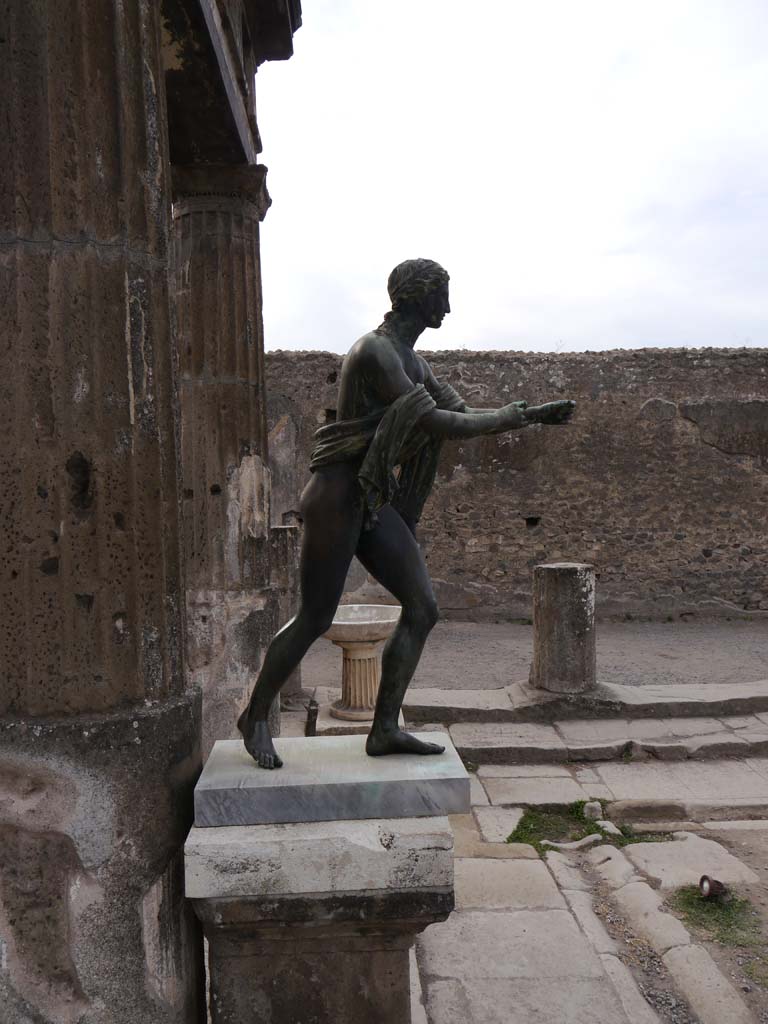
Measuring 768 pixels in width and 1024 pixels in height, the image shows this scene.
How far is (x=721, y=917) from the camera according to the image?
3740mm

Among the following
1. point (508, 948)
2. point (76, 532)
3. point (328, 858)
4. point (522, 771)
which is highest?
point (76, 532)

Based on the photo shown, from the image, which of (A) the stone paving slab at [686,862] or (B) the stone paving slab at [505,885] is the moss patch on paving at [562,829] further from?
(B) the stone paving slab at [505,885]

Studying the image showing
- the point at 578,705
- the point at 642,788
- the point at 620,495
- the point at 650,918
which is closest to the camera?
the point at 650,918

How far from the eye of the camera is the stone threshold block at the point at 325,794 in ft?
7.02

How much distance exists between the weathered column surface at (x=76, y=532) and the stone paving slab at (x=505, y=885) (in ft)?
7.21

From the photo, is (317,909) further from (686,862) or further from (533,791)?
(533,791)

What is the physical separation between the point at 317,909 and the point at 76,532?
3.66 ft

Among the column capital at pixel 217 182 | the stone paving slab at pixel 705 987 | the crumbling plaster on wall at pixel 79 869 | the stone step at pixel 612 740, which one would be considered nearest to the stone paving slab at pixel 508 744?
the stone step at pixel 612 740

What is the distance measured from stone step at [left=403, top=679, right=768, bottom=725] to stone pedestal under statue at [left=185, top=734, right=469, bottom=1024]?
14.5 ft

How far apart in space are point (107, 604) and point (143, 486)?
0.93 feet

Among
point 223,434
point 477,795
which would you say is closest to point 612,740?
point 477,795

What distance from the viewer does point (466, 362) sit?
11.9m

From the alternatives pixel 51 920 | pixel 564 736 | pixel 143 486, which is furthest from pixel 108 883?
pixel 564 736

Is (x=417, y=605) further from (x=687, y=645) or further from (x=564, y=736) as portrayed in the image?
(x=687, y=645)
